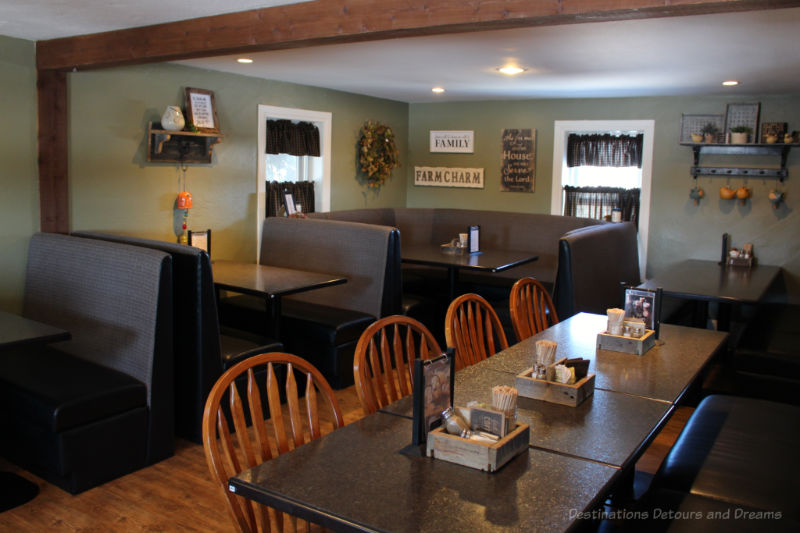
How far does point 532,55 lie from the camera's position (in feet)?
13.5

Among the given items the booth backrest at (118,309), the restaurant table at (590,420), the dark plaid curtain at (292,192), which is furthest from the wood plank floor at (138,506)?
the dark plaid curtain at (292,192)

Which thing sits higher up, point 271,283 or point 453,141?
point 453,141

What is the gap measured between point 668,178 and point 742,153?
602mm

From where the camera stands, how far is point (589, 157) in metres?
6.54

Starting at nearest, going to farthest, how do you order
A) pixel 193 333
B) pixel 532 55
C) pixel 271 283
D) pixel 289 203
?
pixel 193 333, pixel 271 283, pixel 532 55, pixel 289 203

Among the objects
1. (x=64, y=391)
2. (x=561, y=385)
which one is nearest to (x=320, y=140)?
(x=64, y=391)

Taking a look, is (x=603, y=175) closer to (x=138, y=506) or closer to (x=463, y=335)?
(x=463, y=335)

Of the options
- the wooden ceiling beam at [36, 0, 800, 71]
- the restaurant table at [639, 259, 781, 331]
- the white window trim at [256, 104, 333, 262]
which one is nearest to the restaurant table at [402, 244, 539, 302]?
the restaurant table at [639, 259, 781, 331]

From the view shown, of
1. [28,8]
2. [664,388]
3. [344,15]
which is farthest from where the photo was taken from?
[28,8]

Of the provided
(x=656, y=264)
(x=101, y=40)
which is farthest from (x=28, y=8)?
(x=656, y=264)

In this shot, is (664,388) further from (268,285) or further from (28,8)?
(28,8)

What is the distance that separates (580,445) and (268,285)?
242 cm

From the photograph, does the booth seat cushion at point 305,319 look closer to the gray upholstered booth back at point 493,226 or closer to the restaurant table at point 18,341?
the gray upholstered booth back at point 493,226

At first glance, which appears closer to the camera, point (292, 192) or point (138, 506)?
point (138, 506)
